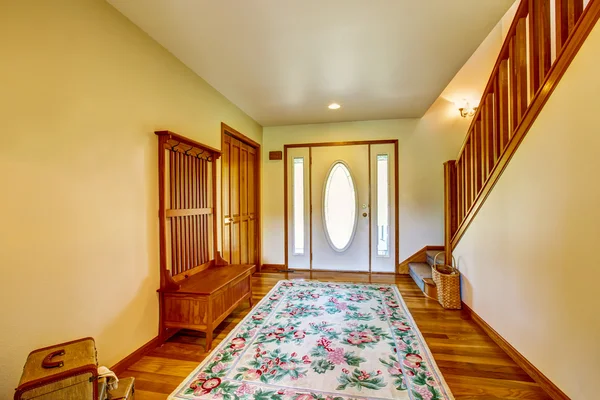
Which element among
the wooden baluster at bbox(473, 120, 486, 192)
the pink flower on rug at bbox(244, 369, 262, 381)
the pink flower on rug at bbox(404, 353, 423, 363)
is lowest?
the pink flower on rug at bbox(244, 369, 262, 381)

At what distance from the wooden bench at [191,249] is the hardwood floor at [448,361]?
171 millimetres

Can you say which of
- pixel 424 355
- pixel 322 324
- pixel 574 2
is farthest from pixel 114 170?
pixel 574 2

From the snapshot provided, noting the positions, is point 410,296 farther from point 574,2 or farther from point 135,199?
point 135,199

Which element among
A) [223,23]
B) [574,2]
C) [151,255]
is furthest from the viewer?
[151,255]

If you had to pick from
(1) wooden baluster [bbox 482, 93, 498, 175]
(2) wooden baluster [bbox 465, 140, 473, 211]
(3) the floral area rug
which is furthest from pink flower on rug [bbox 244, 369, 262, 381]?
(2) wooden baluster [bbox 465, 140, 473, 211]

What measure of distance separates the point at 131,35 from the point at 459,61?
2709 millimetres

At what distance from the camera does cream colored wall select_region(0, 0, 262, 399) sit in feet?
4.04

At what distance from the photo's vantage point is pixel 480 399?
1493 mm

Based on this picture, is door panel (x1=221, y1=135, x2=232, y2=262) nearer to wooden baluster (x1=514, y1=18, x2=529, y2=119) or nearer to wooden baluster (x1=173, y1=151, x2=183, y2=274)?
wooden baluster (x1=173, y1=151, x2=183, y2=274)

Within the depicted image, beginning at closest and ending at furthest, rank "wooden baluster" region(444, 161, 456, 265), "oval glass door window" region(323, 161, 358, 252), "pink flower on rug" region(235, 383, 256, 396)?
1. "pink flower on rug" region(235, 383, 256, 396)
2. "wooden baluster" region(444, 161, 456, 265)
3. "oval glass door window" region(323, 161, 358, 252)

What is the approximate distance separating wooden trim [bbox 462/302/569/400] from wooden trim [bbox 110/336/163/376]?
2636 mm

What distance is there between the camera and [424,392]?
1548mm

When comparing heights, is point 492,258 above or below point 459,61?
below

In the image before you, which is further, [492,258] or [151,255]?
[492,258]
